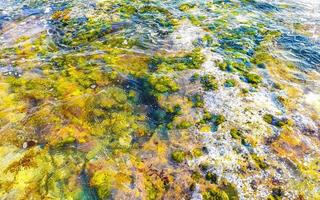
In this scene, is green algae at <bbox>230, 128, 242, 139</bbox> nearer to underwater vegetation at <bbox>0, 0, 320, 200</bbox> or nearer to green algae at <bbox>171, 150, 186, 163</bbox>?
underwater vegetation at <bbox>0, 0, 320, 200</bbox>

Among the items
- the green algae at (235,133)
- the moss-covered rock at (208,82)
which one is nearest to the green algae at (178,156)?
the green algae at (235,133)

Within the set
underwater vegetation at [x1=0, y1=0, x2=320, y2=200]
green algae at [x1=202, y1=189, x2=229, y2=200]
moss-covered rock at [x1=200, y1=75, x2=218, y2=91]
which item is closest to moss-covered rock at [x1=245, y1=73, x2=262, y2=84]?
underwater vegetation at [x1=0, y1=0, x2=320, y2=200]

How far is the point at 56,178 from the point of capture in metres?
6.03

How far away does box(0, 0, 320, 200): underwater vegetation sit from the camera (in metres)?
6.05

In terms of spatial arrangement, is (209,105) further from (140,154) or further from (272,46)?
(272,46)

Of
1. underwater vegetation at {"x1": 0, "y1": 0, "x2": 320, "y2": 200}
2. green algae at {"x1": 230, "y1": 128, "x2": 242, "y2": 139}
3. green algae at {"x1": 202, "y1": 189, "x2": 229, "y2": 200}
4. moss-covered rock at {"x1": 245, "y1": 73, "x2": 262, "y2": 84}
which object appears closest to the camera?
green algae at {"x1": 202, "y1": 189, "x2": 229, "y2": 200}

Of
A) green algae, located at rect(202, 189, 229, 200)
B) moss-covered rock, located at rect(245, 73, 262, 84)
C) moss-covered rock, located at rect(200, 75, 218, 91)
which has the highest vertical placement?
moss-covered rock, located at rect(245, 73, 262, 84)

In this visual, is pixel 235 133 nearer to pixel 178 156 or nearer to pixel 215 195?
pixel 178 156

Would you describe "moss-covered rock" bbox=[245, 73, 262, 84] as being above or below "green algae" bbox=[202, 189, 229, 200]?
above

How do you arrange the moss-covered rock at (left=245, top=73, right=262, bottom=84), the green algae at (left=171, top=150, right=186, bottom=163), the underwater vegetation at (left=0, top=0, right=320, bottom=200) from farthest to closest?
the moss-covered rock at (left=245, top=73, right=262, bottom=84), the green algae at (left=171, top=150, right=186, bottom=163), the underwater vegetation at (left=0, top=0, right=320, bottom=200)

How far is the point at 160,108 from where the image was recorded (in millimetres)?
7828

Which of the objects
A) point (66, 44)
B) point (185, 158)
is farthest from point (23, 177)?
point (66, 44)

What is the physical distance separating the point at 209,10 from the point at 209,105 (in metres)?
6.50

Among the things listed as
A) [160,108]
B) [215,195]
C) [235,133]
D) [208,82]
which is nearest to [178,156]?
[215,195]
